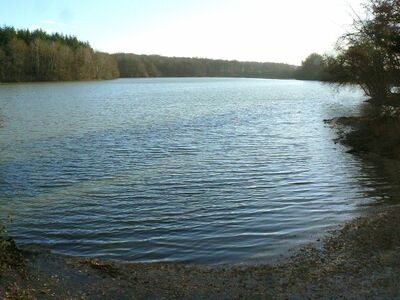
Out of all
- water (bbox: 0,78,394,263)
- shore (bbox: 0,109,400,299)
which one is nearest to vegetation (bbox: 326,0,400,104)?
water (bbox: 0,78,394,263)

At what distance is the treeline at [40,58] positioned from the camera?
11437 cm

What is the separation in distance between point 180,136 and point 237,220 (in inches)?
Result: 739

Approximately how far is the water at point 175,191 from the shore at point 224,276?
37.0 inches

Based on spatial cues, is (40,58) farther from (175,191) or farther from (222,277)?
(222,277)

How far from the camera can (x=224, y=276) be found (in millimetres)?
9625

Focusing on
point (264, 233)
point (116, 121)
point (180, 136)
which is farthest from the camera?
point (116, 121)

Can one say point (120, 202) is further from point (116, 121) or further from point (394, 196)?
point (116, 121)

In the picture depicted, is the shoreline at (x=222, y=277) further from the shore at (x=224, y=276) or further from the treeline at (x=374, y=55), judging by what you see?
the treeline at (x=374, y=55)

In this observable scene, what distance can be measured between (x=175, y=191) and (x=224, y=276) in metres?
8.10

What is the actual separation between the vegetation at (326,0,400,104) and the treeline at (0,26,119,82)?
90.8 metres

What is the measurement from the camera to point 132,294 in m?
8.55

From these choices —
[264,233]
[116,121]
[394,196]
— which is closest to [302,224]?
[264,233]

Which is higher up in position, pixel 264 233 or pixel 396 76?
pixel 396 76

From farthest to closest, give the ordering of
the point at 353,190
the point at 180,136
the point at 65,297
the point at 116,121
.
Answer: the point at 116,121 < the point at 180,136 < the point at 353,190 < the point at 65,297
